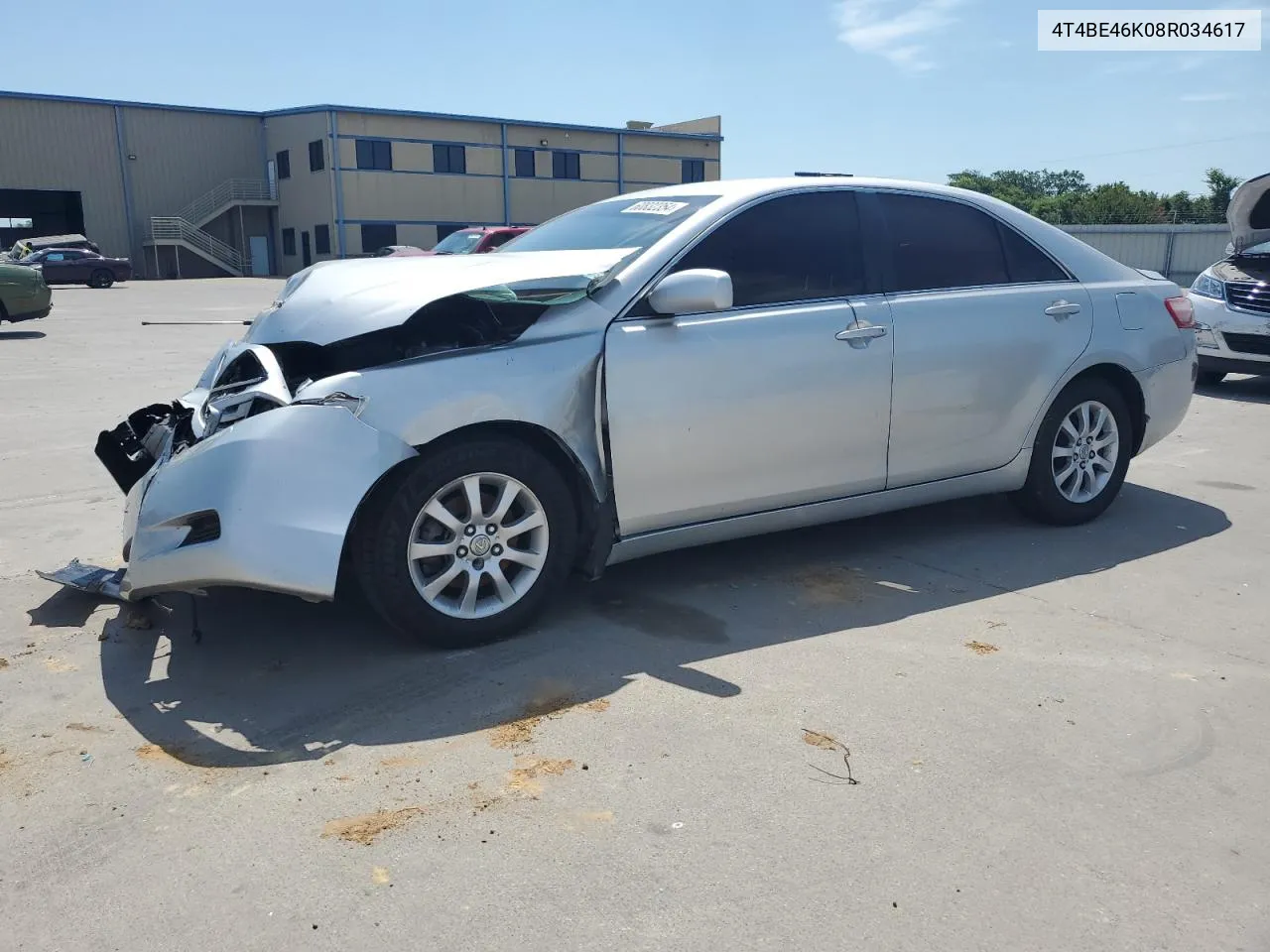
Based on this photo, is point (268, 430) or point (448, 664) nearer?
point (268, 430)

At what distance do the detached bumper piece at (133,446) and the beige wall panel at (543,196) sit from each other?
149 ft

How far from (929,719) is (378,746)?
1.74 m

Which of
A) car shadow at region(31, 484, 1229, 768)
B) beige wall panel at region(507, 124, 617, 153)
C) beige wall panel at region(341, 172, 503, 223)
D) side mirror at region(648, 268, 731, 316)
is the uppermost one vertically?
beige wall panel at region(507, 124, 617, 153)

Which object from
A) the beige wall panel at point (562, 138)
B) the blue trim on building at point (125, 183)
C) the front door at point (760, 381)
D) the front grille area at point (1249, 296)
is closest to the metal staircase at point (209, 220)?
the blue trim on building at point (125, 183)

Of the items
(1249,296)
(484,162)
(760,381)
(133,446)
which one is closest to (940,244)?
(760,381)

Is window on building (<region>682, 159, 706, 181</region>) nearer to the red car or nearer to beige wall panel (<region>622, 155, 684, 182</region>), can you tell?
beige wall panel (<region>622, 155, 684, 182</region>)

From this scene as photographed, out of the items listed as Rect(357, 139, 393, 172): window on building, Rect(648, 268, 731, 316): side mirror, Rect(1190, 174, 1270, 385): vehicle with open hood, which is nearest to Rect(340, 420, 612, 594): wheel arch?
Rect(648, 268, 731, 316): side mirror

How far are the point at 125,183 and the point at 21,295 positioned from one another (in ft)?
115

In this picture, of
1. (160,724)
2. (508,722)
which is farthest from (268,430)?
(508,722)

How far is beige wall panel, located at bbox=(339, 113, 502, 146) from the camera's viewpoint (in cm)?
4459

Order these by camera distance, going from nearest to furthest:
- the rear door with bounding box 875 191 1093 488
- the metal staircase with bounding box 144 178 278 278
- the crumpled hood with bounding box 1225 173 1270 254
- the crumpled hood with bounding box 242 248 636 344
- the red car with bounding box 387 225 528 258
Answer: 1. the crumpled hood with bounding box 242 248 636 344
2. the rear door with bounding box 875 191 1093 488
3. the crumpled hood with bounding box 1225 173 1270 254
4. the red car with bounding box 387 225 528 258
5. the metal staircase with bounding box 144 178 278 278

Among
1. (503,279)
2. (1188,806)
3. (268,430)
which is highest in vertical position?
(503,279)

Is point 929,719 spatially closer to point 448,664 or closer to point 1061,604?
point 1061,604

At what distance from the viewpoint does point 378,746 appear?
126 inches
